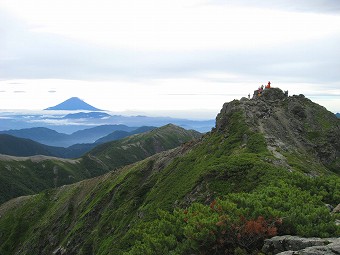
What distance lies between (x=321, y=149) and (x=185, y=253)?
211ft

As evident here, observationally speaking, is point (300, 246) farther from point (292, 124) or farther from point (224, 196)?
point (292, 124)

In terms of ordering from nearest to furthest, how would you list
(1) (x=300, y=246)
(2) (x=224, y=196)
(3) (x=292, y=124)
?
(1) (x=300, y=246) < (2) (x=224, y=196) < (3) (x=292, y=124)

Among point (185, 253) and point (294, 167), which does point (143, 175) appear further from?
point (185, 253)

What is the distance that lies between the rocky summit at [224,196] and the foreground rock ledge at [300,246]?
0.61ft

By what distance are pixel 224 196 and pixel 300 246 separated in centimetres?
1282

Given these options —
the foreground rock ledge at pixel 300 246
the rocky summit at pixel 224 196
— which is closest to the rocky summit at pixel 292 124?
the rocky summit at pixel 224 196

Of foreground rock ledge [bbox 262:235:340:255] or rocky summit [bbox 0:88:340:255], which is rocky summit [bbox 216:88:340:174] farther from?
foreground rock ledge [bbox 262:235:340:255]

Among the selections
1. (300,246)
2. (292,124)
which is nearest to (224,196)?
(300,246)

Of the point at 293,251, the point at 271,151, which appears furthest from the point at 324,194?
the point at 271,151

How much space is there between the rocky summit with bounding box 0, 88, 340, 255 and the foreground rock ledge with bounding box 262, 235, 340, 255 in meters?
0.19

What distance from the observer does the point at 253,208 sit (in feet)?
88.3

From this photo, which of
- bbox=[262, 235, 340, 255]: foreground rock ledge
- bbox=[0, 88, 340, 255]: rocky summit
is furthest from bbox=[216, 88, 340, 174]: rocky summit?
bbox=[262, 235, 340, 255]: foreground rock ledge

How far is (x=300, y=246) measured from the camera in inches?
828

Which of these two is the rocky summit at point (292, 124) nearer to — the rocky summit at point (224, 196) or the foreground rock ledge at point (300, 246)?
the rocky summit at point (224, 196)
